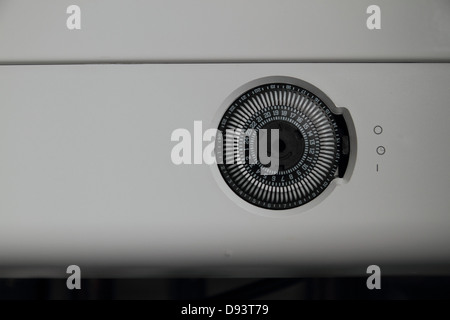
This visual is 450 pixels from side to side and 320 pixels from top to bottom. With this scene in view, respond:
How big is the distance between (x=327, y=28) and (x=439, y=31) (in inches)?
6.2

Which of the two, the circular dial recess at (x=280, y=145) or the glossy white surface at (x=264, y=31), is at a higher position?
the glossy white surface at (x=264, y=31)

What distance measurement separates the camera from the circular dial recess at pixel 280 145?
76 cm

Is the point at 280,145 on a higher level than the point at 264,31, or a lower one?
lower

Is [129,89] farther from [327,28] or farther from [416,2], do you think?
[416,2]

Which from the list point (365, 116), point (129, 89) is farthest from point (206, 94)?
point (365, 116)

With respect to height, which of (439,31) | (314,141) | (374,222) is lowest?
(374,222)

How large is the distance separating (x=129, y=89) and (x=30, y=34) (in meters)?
0.16

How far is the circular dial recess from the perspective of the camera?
76 cm

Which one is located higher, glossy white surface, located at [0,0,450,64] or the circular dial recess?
glossy white surface, located at [0,0,450,64]

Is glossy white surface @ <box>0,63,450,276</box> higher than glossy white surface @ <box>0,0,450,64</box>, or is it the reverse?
glossy white surface @ <box>0,0,450,64</box>

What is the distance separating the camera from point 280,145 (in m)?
0.76

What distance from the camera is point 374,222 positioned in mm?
755
